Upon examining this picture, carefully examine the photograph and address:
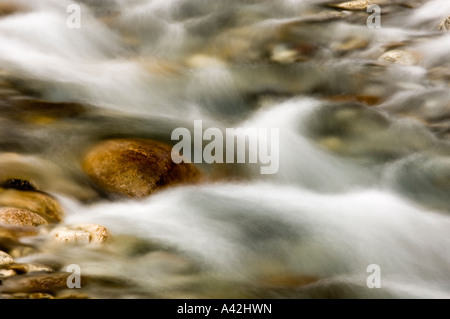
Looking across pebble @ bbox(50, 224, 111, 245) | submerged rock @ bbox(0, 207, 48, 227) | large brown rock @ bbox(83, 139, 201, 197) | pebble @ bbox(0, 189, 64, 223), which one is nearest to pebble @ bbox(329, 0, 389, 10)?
large brown rock @ bbox(83, 139, 201, 197)

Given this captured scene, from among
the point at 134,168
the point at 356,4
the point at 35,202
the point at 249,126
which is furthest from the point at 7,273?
the point at 356,4

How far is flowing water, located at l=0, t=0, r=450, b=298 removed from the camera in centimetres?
444

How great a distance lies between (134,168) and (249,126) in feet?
8.20

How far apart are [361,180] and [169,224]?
2.56 m

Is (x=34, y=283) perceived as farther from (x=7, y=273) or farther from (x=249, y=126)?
(x=249, y=126)

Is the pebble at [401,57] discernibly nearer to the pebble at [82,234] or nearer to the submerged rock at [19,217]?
the pebble at [82,234]

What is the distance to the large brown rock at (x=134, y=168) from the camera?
5402 mm

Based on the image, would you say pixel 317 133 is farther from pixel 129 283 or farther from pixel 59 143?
pixel 129 283

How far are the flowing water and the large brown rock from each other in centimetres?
12

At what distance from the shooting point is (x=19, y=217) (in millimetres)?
4383

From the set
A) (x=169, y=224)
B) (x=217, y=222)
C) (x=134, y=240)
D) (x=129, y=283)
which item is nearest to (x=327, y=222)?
(x=217, y=222)

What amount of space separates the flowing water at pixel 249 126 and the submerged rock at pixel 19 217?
0.33 metres

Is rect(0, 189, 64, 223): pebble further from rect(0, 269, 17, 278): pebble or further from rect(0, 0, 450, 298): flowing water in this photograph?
rect(0, 269, 17, 278): pebble

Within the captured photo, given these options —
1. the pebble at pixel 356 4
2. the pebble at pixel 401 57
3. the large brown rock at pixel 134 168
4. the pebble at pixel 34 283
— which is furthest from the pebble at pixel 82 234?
the pebble at pixel 356 4
